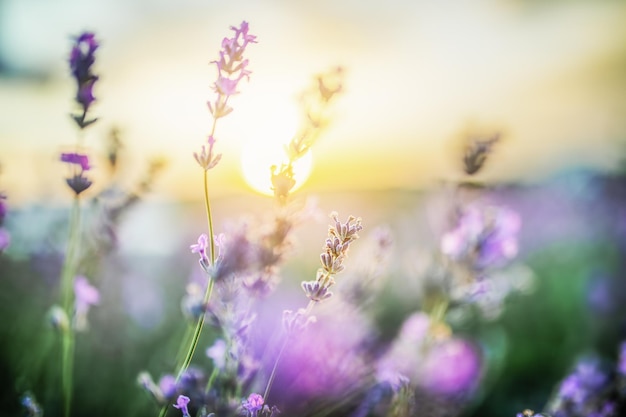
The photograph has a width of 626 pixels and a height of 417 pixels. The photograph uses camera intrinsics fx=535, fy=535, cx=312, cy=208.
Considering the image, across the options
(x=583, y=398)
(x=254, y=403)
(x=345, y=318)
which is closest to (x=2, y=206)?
(x=254, y=403)

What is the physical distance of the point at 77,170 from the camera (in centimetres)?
95

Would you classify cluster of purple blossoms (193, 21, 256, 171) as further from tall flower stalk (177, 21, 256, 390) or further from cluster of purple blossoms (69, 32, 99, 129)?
cluster of purple blossoms (69, 32, 99, 129)

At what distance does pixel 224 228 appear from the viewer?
2.98 ft

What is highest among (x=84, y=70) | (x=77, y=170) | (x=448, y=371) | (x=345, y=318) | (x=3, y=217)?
(x=84, y=70)

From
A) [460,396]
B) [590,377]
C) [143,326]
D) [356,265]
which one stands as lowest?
[143,326]

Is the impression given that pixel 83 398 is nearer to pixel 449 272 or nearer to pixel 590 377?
pixel 449 272

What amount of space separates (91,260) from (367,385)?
2.62 feet

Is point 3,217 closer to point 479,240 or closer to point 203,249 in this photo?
point 203,249

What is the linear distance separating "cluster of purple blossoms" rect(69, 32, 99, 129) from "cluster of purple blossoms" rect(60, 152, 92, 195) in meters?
0.08

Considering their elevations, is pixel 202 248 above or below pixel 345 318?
above

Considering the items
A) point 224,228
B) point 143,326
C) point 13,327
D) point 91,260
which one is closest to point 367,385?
point 224,228

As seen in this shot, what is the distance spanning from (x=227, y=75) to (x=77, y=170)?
1.10ft

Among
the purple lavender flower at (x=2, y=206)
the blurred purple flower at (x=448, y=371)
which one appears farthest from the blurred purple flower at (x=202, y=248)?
the blurred purple flower at (x=448, y=371)

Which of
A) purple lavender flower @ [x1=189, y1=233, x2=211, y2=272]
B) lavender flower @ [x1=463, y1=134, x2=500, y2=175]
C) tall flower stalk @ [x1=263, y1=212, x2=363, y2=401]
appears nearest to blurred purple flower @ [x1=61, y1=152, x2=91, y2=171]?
purple lavender flower @ [x1=189, y1=233, x2=211, y2=272]
